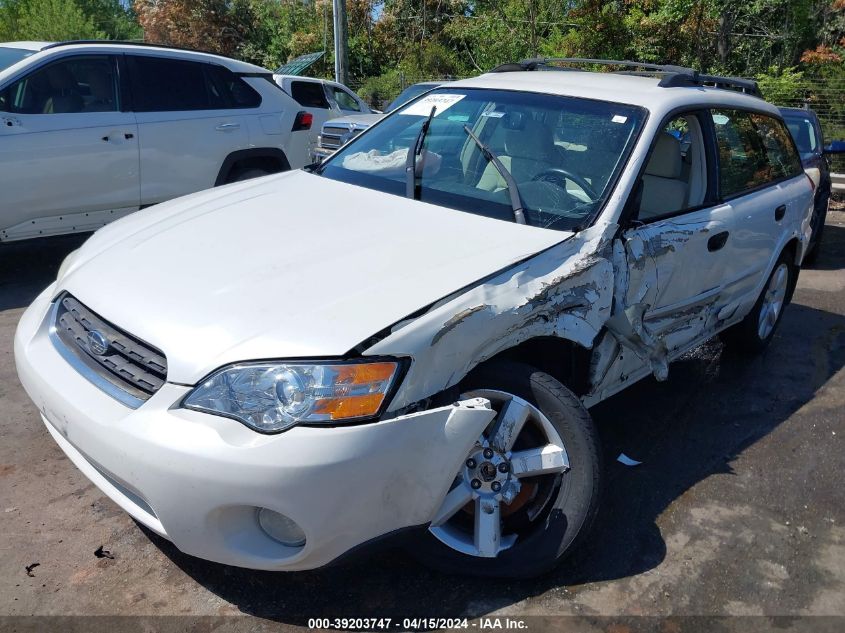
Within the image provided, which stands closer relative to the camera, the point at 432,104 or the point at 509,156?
the point at 509,156

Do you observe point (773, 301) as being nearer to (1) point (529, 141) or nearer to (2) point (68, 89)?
(1) point (529, 141)

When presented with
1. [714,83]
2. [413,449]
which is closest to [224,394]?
[413,449]

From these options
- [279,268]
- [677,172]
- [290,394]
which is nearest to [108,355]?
[279,268]

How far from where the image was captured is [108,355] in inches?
106

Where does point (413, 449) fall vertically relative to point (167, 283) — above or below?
below

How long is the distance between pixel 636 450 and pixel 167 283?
2.47 metres

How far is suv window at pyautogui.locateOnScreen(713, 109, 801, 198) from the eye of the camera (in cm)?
428

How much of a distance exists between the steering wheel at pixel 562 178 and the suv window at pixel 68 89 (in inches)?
171

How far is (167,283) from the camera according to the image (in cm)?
280

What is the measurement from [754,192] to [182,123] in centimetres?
474

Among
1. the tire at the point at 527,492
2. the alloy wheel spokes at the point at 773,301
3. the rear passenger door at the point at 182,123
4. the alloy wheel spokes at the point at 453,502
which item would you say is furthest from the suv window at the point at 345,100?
the alloy wheel spokes at the point at 453,502

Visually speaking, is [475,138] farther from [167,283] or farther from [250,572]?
[250,572]

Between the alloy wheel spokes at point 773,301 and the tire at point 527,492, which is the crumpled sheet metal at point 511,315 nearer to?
the tire at point 527,492

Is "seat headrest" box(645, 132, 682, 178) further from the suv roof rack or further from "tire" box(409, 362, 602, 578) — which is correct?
"tire" box(409, 362, 602, 578)
